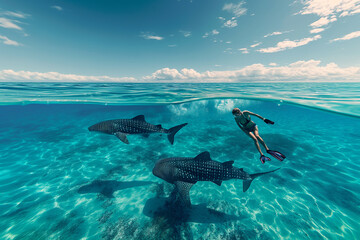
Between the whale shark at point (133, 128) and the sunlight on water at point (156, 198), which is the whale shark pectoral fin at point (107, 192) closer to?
the sunlight on water at point (156, 198)

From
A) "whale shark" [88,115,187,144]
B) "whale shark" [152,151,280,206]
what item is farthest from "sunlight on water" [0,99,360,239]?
"whale shark" [88,115,187,144]

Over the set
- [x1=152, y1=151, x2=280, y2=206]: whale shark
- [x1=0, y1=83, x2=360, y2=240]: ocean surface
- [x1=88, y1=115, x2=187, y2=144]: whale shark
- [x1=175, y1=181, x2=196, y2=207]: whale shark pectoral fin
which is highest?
[x1=88, y1=115, x2=187, y2=144]: whale shark

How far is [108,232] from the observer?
6117 millimetres

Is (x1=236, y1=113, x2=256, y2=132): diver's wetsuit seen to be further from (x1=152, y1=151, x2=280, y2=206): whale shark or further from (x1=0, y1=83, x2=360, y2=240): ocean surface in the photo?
(x1=0, y1=83, x2=360, y2=240): ocean surface

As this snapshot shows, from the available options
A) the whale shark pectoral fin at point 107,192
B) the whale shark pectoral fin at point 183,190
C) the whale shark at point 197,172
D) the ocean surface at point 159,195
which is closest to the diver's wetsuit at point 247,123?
the whale shark at point 197,172

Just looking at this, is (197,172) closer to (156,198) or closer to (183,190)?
(183,190)

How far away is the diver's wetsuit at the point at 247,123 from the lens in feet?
25.9

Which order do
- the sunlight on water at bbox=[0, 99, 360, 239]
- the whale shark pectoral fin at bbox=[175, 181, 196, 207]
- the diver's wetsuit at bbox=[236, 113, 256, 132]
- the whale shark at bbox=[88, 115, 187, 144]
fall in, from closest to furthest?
the whale shark pectoral fin at bbox=[175, 181, 196, 207] → the sunlight on water at bbox=[0, 99, 360, 239] → the whale shark at bbox=[88, 115, 187, 144] → the diver's wetsuit at bbox=[236, 113, 256, 132]

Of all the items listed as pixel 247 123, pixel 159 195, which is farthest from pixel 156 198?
pixel 247 123

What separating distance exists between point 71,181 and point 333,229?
15.1 metres

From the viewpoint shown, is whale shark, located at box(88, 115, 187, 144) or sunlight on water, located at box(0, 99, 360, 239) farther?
whale shark, located at box(88, 115, 187, 144)

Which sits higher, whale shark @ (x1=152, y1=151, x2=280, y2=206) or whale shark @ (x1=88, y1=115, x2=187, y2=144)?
whale shark @ (x1=88, y1=115, x2=187, y2=144)

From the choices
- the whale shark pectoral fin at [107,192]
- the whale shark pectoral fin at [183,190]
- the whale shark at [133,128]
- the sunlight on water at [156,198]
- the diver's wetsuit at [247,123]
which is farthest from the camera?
the whale shark pectoral fin at [107,192]

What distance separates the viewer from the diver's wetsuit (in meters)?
7.88
